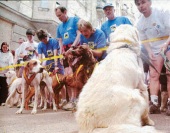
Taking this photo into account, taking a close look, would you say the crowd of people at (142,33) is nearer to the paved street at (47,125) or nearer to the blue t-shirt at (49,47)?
the blue t-shirt at (49,47)

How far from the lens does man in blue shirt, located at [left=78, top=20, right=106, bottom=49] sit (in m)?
3.46

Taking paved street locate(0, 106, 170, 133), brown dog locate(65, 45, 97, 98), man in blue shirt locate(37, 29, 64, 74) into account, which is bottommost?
paved street locate(0, 106, 170, 133)

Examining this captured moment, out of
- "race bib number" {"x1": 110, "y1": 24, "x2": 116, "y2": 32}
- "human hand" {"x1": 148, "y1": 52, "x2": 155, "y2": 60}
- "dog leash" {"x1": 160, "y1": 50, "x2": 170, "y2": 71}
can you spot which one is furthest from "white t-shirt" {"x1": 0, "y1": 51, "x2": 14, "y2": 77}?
"dog leash" {"x1": 160, "y1": 50, "x2": 170, "y2": 71}

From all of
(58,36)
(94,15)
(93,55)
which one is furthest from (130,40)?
(94,15)

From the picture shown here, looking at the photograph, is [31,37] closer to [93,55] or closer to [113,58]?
[93,55]

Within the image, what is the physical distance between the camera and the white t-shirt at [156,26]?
337cm

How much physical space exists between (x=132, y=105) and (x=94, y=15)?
5.69 meters

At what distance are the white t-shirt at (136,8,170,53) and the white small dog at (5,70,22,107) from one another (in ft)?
9.14

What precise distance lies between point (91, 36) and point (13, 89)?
233cm

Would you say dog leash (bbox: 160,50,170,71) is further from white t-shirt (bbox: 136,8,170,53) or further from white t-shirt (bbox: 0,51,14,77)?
white t-shirt (bbox: 0,51,14,77)

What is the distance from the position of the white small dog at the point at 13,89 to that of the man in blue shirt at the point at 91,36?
204cm

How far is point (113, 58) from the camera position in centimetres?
194

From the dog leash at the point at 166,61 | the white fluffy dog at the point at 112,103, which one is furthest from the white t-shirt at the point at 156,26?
the white fluffy dog at the point at 112,103

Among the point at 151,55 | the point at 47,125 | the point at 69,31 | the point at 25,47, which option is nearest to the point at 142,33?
the point at 151,55
